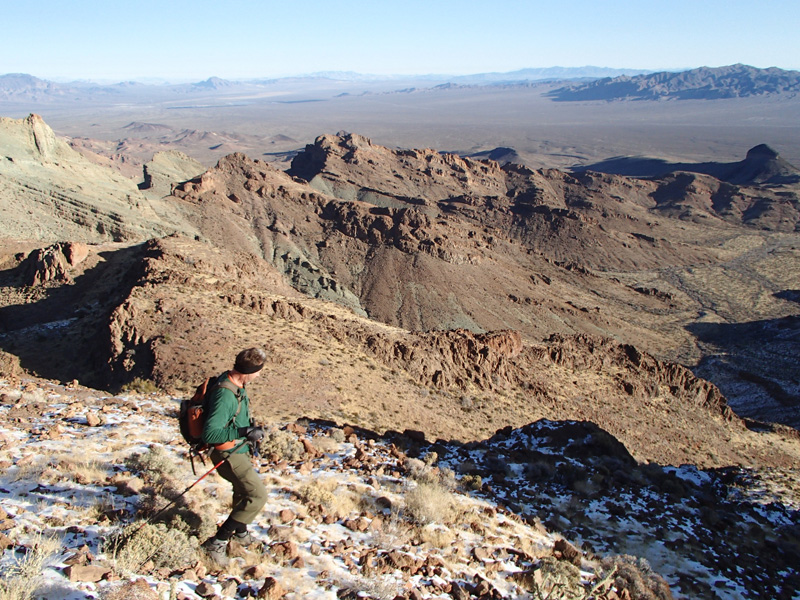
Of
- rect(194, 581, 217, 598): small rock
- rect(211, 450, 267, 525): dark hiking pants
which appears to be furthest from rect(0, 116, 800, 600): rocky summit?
rect(211, 450, 267, 525): dark hiking pants

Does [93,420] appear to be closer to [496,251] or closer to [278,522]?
[278,522]

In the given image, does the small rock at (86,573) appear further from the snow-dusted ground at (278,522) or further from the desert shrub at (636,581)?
the desert shrub at (636,581)

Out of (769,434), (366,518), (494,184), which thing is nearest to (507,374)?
(769,434)

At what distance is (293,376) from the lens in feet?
51.4

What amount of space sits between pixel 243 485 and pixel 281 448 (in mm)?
3734

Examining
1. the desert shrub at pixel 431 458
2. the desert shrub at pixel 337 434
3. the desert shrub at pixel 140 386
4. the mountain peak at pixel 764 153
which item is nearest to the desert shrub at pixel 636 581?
the desert shrub at pixel 431 458

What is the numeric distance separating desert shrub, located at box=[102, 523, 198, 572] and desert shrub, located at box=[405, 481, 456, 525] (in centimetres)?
302

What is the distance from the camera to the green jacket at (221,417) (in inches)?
190

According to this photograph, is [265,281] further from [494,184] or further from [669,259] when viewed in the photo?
[494,184]

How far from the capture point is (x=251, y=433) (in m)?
5.07

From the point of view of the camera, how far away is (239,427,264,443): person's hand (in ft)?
16.5

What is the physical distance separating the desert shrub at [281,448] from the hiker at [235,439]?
3.24m

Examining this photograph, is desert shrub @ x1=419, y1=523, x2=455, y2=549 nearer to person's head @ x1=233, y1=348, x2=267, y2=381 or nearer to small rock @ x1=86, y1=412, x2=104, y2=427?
person's head @ x1=233, y1=348, x2=267, y2=381

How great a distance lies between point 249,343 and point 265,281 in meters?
14.7
